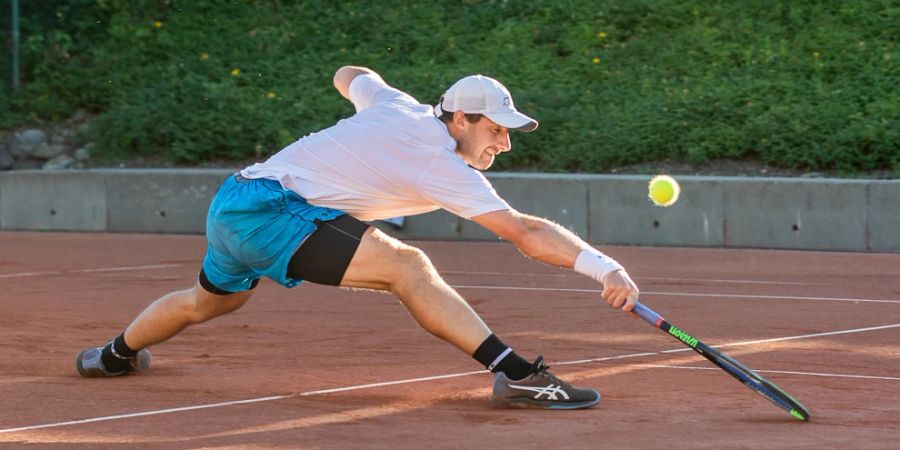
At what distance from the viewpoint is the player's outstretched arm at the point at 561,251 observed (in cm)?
600

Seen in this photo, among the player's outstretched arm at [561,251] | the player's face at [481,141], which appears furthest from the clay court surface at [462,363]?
the player's face at [481,141]

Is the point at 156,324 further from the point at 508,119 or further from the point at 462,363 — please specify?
the point at 508,119

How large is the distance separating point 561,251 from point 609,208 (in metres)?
8.52

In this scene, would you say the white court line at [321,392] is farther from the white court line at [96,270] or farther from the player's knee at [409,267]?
the white court line at [96,270]

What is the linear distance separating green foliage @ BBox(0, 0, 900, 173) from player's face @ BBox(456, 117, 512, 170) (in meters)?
9.14

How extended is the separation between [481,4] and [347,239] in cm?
1408

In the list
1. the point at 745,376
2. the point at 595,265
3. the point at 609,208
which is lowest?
the point at 609,208

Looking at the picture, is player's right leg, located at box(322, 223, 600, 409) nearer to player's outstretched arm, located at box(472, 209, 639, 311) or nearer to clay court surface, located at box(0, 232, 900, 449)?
clay court surface, located at box(0, 232, 900, 449)

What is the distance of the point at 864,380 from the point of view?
714cm

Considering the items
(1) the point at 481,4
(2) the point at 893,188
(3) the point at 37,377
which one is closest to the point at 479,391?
(3) the point at 37,377

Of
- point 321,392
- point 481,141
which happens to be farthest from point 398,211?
point 321,392

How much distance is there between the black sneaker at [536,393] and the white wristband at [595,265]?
54 cm

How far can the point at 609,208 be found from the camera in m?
14.6

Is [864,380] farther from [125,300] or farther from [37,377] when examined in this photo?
[125,300]
